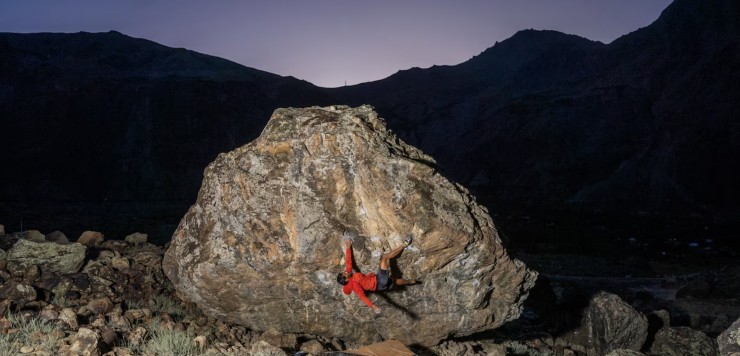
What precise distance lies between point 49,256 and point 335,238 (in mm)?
4402

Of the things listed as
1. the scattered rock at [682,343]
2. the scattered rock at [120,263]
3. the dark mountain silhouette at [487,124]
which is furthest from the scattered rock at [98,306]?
the dark mountain silhouette at [487,124]

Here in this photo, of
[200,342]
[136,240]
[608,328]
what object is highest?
[136,240]

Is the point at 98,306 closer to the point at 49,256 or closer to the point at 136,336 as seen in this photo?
the point at 136,336

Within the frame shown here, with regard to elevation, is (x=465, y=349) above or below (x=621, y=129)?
below

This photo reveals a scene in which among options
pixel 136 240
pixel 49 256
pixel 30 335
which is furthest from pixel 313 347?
pixel 136 240

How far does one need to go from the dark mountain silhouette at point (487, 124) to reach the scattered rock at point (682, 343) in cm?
2736

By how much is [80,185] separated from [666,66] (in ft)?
166

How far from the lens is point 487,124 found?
5319 cm

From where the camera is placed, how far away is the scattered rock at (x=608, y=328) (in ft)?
27.5

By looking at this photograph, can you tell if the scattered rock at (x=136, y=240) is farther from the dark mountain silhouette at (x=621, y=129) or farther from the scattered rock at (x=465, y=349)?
the dark mountain silhouette at (x=621, y=129)

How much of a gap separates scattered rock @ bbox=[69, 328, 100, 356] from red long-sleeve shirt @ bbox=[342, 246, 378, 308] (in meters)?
2.50

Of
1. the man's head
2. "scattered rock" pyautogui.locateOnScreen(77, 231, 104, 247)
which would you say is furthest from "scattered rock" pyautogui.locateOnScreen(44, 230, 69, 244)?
the man's head

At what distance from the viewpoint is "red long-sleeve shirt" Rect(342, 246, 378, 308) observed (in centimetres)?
545

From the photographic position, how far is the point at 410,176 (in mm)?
5574
